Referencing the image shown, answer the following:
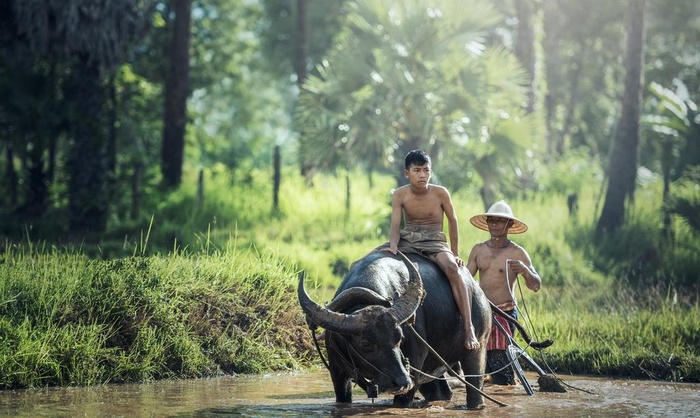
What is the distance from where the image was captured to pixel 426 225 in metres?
9.91

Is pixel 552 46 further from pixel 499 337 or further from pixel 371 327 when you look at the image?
pixel 371 327

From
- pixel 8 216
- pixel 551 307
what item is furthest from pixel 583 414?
pixel 8 216

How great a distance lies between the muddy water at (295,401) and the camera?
9531mm

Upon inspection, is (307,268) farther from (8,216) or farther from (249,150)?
(249,150)

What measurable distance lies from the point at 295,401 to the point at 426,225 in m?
2.10

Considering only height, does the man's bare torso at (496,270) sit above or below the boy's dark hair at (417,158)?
below

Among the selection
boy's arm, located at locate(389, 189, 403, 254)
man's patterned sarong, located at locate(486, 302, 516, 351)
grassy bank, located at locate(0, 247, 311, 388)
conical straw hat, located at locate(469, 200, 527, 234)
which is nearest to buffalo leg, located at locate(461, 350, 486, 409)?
man's patterned sarong, located at locate(486, 302, 516, 351)

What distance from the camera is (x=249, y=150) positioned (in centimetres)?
5406

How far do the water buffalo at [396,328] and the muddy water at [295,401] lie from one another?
0.35 metres

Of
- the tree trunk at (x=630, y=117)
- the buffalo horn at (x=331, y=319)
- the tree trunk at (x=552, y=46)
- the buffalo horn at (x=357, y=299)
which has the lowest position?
Result: the buffalo horn at (x=331, y=319)

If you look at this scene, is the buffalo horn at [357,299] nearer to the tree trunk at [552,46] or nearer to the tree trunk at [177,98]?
the tree trunk at [177,98]

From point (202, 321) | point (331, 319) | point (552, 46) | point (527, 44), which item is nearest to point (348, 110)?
point (527, 44)

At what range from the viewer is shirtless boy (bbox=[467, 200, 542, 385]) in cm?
1109

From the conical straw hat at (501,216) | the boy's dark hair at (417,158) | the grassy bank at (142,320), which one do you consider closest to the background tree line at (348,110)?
the grassy bank at (142,320)
